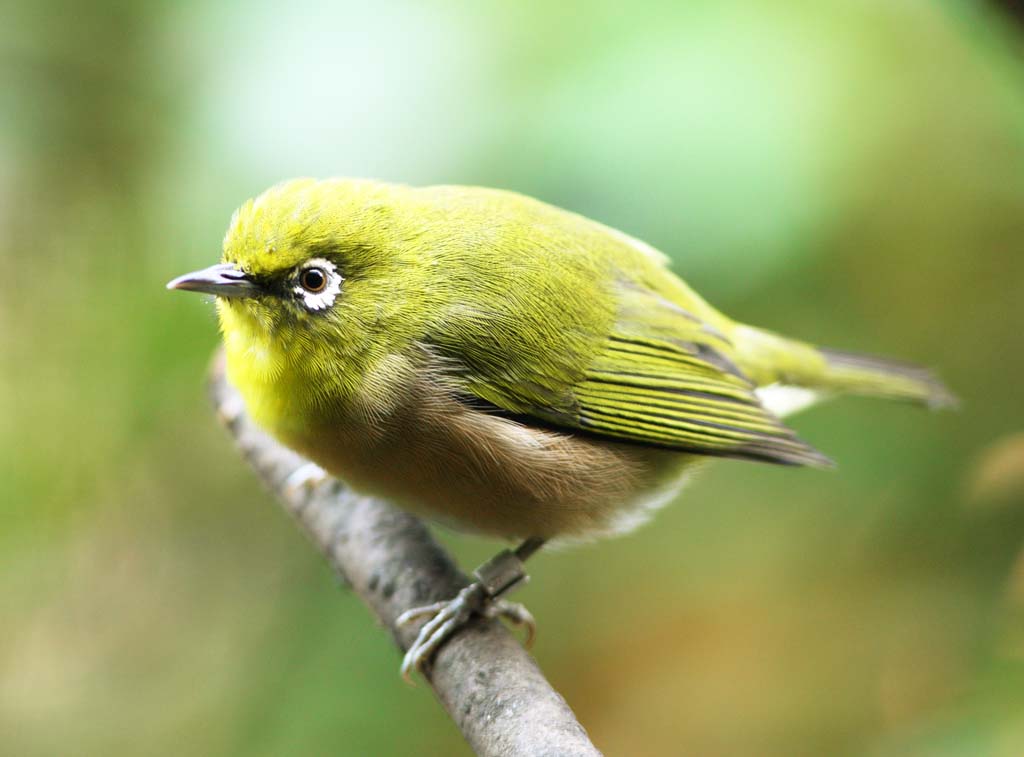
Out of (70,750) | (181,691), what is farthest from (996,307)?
(70,750)

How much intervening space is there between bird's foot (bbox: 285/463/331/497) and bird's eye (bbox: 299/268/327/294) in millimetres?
903

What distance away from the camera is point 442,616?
3145 mm

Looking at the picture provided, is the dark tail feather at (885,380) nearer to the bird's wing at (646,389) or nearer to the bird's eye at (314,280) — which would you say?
the bird's wing at (646,389)

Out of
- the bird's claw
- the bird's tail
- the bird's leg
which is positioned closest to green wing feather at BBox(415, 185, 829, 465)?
the bird's tail

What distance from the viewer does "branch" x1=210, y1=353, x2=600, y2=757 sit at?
2525mm

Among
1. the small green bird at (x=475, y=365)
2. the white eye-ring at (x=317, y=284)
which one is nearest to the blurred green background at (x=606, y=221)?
the small green bird at (x=475, y=365)

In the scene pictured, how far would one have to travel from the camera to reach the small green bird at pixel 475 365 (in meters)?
3.09

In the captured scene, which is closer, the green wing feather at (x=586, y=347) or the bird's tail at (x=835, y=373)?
the green wing feather at (x=586, y=347)

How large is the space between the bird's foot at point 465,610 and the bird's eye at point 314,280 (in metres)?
1.04

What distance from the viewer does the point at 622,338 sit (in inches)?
142

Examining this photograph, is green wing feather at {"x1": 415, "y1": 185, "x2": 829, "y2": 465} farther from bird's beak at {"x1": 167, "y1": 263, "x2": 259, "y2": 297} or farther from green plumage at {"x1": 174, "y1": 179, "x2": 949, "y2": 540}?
Answer: bird's beak at {"x1": 167, "y1": 263, "x2": 259, "y2": 297}

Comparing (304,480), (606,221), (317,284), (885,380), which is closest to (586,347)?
(606,221)

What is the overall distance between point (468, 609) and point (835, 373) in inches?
75.7

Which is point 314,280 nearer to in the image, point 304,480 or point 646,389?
point 304,480
